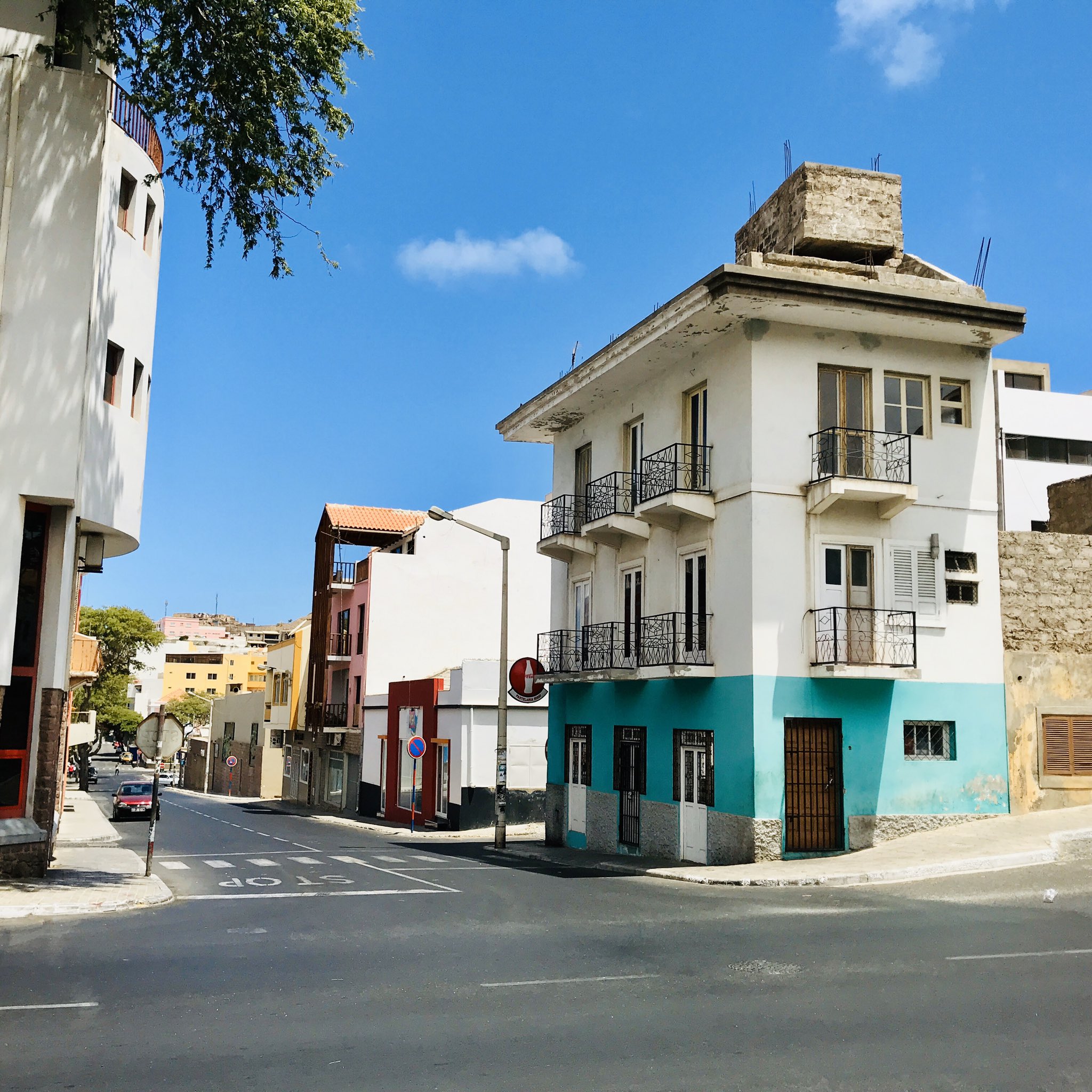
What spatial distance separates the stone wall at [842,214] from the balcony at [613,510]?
5692 mm

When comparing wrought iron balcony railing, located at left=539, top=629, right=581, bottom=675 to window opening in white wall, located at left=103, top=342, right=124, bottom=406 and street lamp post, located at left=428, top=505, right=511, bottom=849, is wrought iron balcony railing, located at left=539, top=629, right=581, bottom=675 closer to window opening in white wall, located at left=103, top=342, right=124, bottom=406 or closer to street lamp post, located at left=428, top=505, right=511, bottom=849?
street lamp post, located at left=428, top=505, right=511, bottom=849

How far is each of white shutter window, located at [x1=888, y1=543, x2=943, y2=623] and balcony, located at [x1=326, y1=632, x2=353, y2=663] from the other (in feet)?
117

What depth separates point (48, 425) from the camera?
54.2ft

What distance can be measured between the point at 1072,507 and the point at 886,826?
390 inches

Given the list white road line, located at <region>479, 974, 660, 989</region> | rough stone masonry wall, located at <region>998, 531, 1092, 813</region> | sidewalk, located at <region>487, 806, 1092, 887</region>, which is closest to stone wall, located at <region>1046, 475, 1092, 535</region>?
rough stone masonry wall, located at <region>998, 531, 1092, 813</region>

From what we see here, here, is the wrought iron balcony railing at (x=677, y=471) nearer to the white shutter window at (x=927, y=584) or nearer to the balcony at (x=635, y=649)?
the balcony at (x=635, y=649)

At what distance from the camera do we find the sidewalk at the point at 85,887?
46.6 ft

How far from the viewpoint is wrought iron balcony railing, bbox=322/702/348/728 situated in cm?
5341

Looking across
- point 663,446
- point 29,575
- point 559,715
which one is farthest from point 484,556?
point 29,575

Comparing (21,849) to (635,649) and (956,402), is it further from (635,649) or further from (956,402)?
(956,402)

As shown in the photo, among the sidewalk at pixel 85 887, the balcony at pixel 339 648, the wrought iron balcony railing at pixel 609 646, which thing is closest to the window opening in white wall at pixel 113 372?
the sidewalk at pixel 85 887

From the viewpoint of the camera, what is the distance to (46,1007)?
8562 mm

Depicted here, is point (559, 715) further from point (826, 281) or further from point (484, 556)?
point (484, 556)

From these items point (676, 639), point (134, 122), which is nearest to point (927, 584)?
point (676, 639)
